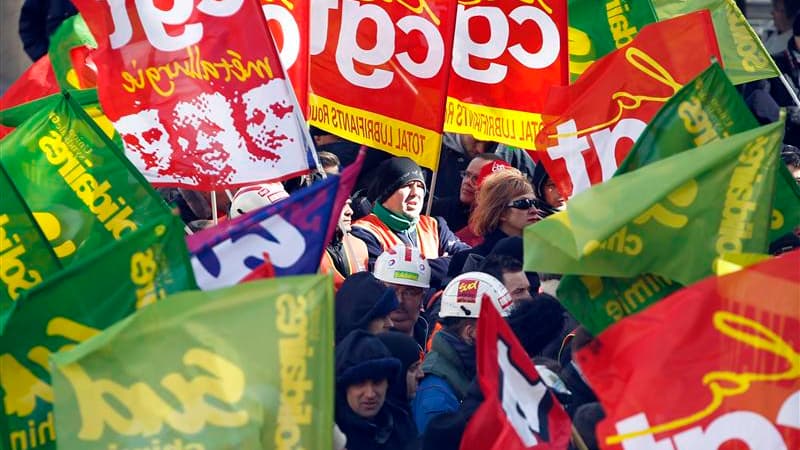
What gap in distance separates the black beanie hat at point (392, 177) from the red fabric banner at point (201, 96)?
1242 mm

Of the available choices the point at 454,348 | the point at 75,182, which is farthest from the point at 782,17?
the point at 75,182

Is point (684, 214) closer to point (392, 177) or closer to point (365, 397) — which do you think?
point (365, 397)

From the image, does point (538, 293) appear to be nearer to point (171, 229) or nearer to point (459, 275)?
point (459, 275)

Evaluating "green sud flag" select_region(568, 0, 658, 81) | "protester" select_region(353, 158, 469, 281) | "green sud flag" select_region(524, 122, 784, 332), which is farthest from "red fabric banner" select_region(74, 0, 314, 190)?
"green sud flag" select_region(524, 122, 784, 332)

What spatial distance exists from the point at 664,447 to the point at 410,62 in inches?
145

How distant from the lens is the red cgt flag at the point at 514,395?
6.78 meters

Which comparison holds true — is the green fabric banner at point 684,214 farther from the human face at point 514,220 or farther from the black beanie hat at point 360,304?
the human face at point 514,220

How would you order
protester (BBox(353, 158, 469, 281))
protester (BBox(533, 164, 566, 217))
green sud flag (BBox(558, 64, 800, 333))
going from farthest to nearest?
protester (BBox(533, 164, 566, 217)), protester (BBox(353, 158, 469, 281)), green sud flag (BBox(558, 64, 800, 333))

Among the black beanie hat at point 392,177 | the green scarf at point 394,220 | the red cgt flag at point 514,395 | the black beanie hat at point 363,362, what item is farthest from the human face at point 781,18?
the red cgt flag at point 514,395

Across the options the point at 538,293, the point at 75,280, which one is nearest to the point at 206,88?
the point at 538,293

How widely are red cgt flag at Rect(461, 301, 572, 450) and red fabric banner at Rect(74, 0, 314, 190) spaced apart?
84.5 inches

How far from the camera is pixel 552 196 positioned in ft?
34.0

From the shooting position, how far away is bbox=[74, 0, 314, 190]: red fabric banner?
8.88 metres

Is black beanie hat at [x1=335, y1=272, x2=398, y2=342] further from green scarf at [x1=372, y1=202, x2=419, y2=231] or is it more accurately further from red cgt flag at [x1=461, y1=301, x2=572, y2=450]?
red cgt flag at [x1=461, y1=301, x2=572, y2=450]
